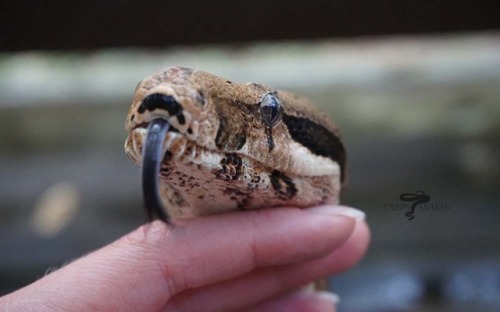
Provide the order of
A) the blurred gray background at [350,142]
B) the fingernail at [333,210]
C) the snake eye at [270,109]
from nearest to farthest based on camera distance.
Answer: the snake eye at [270,109] < the fingernail at [333,210] < the blurred gray background at [350,142]

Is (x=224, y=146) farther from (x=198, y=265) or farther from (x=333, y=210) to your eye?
(x=333, y=210)

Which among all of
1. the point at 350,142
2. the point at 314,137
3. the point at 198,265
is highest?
the point at 314,137

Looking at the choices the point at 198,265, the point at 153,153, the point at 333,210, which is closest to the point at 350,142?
the point at 333,210

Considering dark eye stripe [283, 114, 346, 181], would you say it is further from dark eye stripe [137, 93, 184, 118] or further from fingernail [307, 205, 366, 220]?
dark eye stripe [137, 93, 184, 118]

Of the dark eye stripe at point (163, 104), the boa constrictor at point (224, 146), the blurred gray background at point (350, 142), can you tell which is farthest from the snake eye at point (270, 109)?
the blurred gray background at point (350, 142)

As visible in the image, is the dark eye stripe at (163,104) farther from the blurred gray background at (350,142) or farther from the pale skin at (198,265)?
the blurred gray background at (350,142)

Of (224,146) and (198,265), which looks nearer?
(224,146)

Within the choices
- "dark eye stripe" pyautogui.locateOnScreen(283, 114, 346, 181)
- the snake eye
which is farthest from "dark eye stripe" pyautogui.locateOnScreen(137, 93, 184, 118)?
"dark eye stripe" pyautogui.locateOnScreen(283, 114, 346, 181)

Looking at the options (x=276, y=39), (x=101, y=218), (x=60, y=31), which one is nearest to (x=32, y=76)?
(x=101, y=218)
